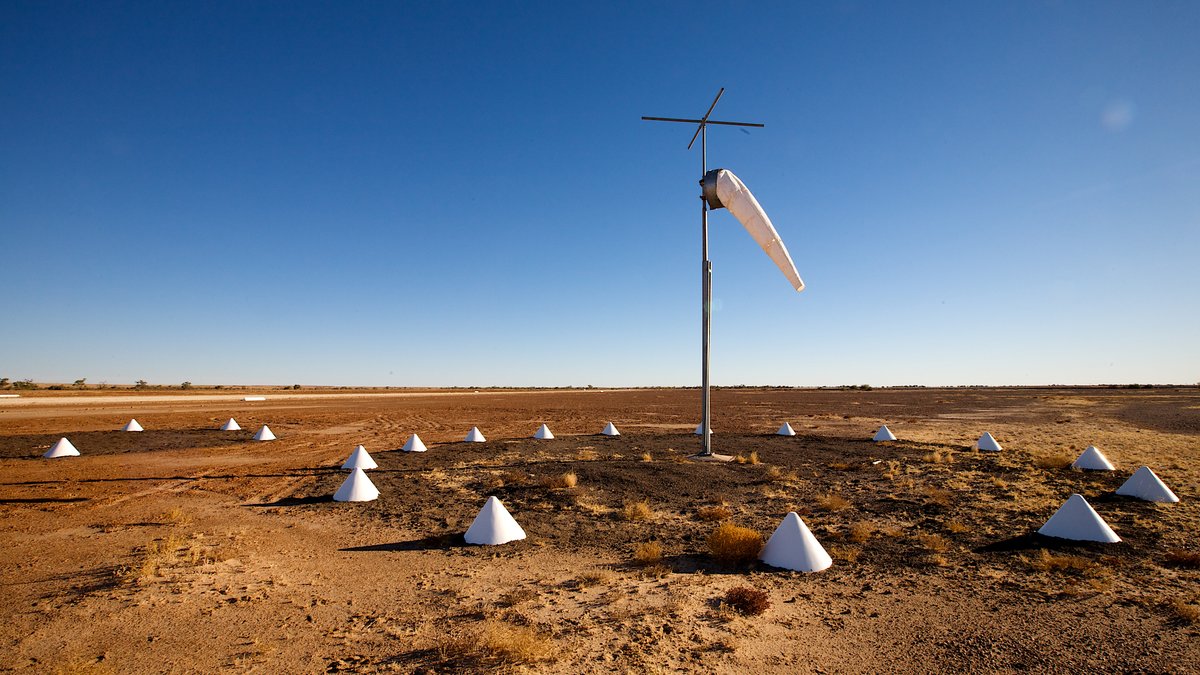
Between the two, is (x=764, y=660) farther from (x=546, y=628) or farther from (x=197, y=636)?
(x=197, y=636)

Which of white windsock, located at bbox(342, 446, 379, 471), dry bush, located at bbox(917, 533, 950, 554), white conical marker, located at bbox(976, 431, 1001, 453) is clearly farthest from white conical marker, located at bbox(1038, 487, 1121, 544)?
white windsock, located at bbox(342, 446, 379, 471)

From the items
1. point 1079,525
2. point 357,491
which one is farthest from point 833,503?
point 357,491

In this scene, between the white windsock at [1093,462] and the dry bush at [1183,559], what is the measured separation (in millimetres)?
7538

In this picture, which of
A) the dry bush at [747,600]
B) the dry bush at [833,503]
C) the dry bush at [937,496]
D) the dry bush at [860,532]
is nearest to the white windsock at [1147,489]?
the dry bush at [937,496]

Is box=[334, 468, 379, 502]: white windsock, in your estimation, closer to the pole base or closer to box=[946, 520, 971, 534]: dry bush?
the pole base

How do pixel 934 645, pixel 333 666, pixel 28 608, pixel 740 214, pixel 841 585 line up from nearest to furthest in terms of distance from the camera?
1. pixel 333 666
2. pixel 934 645
3. pixel 28 608
4. pixel 841 585
5. pixel 740 214

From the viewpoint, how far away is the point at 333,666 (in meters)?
4.25

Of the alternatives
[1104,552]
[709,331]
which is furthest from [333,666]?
[709,331]

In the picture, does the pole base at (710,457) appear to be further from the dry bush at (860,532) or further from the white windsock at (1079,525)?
the white windsock at (1079,525)

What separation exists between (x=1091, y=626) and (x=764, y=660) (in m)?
3.15

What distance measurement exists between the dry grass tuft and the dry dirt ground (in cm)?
5

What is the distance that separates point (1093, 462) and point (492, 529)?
14241mm

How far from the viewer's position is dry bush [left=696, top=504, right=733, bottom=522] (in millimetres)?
9062

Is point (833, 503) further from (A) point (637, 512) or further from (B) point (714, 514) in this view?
(A) point (637, 512)
